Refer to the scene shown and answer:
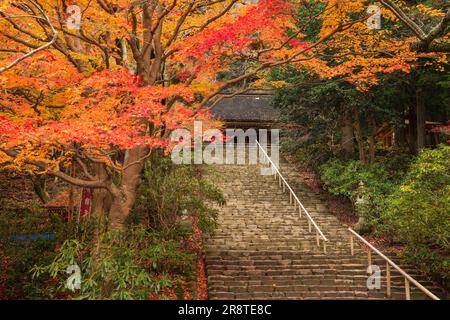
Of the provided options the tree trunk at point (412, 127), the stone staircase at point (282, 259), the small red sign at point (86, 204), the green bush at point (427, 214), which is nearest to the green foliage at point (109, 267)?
the stone staircase at point (282, 259)

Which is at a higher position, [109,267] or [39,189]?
[39,189]

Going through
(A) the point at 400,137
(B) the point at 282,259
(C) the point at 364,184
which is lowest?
(B) the point at 282,259

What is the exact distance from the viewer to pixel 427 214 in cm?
1002

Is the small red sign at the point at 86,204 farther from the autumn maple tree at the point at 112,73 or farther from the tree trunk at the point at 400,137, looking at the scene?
the tree trunk at the point at 400,137

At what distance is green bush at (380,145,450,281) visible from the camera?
9984mm

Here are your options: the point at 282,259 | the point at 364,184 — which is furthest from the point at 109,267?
the point at 364,184

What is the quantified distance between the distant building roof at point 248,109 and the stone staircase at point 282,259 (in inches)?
432

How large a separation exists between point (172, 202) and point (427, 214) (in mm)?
6331

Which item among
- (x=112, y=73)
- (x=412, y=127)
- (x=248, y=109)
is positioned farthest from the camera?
(x=248, y=109)

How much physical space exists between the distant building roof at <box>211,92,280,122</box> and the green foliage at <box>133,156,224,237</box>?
1503cm

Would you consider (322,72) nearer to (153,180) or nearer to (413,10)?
(413,10)

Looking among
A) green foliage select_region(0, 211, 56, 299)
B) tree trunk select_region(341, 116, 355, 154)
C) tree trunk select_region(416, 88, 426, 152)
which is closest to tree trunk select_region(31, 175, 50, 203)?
green foliage select_region(0, 211, 56, 299)

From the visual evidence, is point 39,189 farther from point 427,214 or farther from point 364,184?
point 427,214
